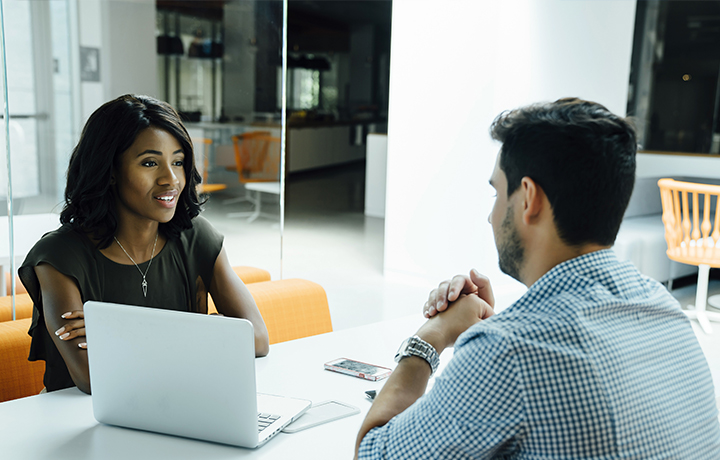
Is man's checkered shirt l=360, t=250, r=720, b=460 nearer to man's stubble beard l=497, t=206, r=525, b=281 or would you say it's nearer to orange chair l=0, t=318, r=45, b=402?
man's stubble beard l=497, t=206, r=525, b=281

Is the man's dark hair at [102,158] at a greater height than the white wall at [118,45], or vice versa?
the white wall at [118,45]

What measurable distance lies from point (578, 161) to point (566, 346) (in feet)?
0.82

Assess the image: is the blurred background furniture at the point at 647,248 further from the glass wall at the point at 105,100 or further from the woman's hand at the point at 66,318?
the woman's hand at the point at 66,318

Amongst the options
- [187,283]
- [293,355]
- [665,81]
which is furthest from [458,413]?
[665,81]

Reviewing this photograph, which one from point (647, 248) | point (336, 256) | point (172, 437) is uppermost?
point (172, 437)

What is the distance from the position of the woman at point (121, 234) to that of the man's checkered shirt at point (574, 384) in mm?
807

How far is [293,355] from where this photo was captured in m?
1.59

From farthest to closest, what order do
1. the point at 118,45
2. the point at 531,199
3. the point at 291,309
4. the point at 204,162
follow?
the point at 204,162 < the point at 118,45 < the point at 291,309 < the point at 531,199

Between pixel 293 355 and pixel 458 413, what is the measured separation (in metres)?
0.80

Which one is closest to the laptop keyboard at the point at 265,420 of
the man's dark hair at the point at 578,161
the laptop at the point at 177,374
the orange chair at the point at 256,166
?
the laptop at the point at 177,374

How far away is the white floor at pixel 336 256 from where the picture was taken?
3871mm

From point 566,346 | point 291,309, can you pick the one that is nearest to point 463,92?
point 291,309

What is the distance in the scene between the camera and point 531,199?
3.03 feet

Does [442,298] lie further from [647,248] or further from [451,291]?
[647,248]
